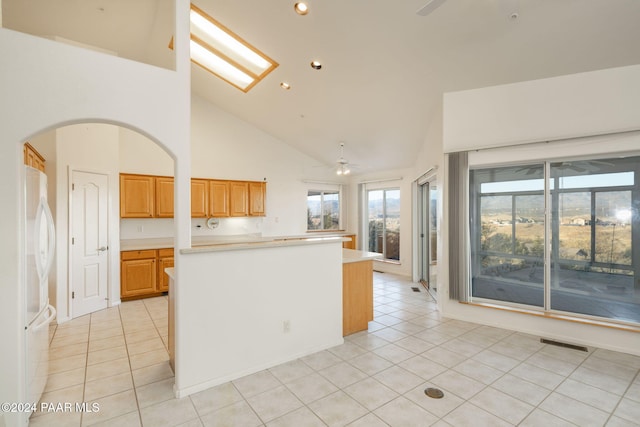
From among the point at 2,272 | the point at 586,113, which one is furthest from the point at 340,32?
the point at 2,272

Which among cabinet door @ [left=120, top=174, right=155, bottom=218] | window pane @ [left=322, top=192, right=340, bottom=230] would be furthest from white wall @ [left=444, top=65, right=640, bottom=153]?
cabinet door @ [left=120, top=174, right=155, bottom=218]

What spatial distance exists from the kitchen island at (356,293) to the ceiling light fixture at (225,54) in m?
3.05

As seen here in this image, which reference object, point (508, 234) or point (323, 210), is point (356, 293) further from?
point (323, 210)

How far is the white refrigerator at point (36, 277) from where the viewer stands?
204 cm

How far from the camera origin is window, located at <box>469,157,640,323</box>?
334 cm

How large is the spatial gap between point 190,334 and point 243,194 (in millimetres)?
4185

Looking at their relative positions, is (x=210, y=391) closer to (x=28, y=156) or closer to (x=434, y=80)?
(x=28, y=156)

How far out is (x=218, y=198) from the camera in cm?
606

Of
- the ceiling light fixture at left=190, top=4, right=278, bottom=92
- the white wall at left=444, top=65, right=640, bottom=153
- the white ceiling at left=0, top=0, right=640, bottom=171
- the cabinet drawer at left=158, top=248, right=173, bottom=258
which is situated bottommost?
the cabinet drawer at left=158, top=248, right=173, bottom=258

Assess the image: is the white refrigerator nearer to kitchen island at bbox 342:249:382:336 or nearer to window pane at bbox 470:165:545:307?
kitchen island at bbox 342:249:382:336

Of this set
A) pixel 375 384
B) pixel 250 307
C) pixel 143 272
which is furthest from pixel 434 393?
pixel 143 272

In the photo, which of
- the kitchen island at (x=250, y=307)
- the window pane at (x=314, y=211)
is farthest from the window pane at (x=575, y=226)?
the window pane at (x=314, y=211)

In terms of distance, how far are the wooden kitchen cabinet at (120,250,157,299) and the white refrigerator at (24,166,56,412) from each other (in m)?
2.50

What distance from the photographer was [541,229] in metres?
3.80
